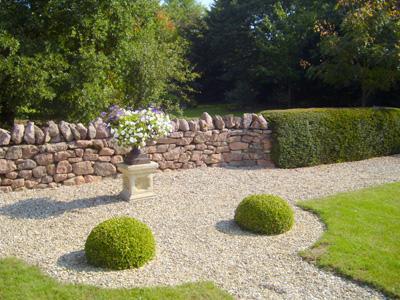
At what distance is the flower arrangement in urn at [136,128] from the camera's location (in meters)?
6.23

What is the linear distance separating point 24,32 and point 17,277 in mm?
6933

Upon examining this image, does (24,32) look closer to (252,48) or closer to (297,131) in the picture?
(297,131)

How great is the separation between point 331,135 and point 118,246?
716 centimetres

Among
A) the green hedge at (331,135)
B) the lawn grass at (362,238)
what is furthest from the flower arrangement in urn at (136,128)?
the green hedge at (331,135)

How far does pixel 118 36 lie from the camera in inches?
395

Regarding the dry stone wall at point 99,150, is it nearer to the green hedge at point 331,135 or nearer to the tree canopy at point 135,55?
the green hedge at point 331,135

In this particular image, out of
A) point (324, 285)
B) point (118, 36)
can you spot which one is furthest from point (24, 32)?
point (324, 285)

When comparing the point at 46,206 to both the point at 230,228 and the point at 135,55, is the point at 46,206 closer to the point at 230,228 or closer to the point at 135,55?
the point at 230,228

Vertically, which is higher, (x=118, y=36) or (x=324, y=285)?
(x=118, y=36)

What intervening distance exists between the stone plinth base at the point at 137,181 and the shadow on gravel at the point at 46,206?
23cm

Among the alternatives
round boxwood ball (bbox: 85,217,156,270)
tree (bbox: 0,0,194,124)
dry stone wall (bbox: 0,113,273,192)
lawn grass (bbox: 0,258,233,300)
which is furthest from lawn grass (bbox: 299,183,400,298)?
tree (bbox: 0,0,194,124)

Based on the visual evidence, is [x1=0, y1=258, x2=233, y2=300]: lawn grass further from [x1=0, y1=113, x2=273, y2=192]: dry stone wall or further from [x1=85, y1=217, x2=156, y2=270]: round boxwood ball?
[x1=0, y1=113, x2=273, y2=192]: dry stone wall

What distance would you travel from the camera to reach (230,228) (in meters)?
5.46

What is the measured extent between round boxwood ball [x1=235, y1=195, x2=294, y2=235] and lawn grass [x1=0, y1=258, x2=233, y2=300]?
1536 mm
